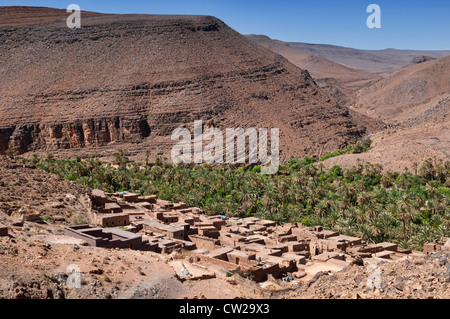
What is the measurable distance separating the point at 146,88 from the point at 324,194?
39.8 meters

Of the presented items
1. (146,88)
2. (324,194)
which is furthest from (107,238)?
(146,88)

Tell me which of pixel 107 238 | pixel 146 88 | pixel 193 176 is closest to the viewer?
pixel 107 238

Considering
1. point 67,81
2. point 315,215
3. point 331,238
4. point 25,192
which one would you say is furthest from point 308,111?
point 25,192

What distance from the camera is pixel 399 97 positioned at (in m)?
114

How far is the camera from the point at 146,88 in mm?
73438

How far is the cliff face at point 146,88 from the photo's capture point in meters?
69.4

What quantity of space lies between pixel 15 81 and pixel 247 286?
68560 mm

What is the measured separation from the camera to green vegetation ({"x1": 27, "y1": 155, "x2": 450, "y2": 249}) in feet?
104

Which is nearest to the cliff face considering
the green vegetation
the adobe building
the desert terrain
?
the desert terrain

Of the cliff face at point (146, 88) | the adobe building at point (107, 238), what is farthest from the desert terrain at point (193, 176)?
the cliff face at point (146, 88)

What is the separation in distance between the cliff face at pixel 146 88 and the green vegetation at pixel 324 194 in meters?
15.5

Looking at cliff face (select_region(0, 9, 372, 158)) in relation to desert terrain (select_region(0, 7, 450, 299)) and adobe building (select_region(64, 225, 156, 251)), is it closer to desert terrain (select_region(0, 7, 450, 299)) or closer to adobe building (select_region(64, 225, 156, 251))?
desert terrain (select_region(0, 7, 450, 299))

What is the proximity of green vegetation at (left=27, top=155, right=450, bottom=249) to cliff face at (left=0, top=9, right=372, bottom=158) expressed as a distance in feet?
50.9

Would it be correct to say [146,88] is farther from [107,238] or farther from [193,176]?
[107,238]
